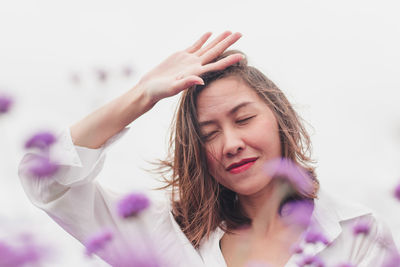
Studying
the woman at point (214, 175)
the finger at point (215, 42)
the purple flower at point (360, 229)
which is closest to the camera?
the purple flower at point (360, 229)

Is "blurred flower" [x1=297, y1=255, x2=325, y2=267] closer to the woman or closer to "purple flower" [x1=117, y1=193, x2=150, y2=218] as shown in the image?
"purple flower" [x1=117, y1=193, x2=150, y2=218]

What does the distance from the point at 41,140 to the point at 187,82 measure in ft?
1.44

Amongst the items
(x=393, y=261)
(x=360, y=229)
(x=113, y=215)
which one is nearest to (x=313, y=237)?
(x=360, y=229)

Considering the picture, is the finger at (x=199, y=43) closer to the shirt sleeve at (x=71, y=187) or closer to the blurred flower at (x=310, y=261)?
the shirt sleeve at (x=71, y=187)

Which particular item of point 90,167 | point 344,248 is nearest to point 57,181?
point 90,167

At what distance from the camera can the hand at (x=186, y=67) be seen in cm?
84

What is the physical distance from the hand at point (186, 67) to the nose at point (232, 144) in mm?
127

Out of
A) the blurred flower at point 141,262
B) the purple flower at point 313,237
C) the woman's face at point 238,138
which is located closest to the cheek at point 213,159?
the woman's face at point 238,138

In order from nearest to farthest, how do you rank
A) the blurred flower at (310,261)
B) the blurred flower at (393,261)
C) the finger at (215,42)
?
the blurred flower at (393,261)
the blurred flower at (310,261)
the finger at (215,42)

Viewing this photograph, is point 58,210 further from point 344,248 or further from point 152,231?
point 344,248

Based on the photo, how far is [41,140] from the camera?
0.39 m

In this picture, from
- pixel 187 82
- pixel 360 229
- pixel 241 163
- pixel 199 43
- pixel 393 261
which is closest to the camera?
pixel 393 261

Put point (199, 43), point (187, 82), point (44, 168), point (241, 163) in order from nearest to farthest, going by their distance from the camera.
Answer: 1. point (44, 168)
2. point (187, 82)
3. point (241, 163)
4. point (199, 43)

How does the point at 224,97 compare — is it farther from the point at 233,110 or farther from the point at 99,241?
the point at 99,241
